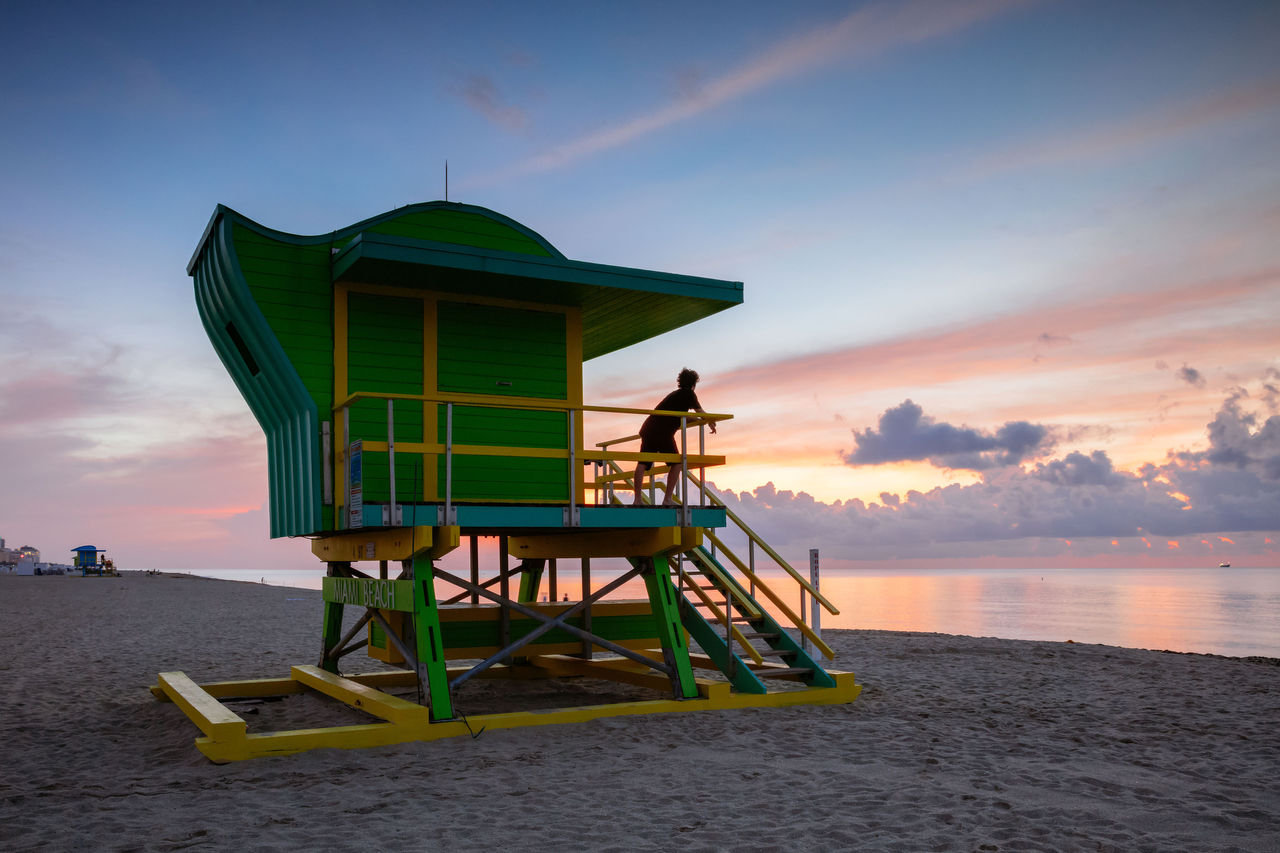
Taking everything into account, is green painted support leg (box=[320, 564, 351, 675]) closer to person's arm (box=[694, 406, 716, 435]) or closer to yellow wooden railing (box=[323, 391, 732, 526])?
yellow wooden railing (box=[323, 391, 732, 526])

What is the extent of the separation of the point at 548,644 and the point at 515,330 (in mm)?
4512

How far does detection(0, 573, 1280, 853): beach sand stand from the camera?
6.12 m

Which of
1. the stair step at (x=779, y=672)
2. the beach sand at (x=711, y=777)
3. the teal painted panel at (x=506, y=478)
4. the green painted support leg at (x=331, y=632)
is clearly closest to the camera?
the beach sand at (x=711, y=777)

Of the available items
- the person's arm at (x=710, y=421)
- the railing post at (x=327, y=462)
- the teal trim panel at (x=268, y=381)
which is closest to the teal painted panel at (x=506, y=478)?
the railing post at (x=327, y=462)

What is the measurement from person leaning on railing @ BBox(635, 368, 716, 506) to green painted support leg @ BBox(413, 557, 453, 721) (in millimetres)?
2843

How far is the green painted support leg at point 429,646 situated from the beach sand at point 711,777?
1.47ft

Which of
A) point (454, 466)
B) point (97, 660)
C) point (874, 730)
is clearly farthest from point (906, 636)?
point (97, 660)

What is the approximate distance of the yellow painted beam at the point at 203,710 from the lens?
8250 millimetres

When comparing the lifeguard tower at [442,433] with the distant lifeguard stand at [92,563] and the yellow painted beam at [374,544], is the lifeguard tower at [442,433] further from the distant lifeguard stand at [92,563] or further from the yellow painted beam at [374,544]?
the distant lifeguard stand at [92,563]

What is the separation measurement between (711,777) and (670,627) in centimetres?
318

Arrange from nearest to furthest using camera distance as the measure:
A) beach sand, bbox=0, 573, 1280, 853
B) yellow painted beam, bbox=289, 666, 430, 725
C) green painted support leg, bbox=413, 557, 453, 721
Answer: beach sand, bbox=0, 573, 1280, 853
yellow painted beam, bbox=289, 666, 430, 725
green painted support leg, bbox=413, 557, 453, 721

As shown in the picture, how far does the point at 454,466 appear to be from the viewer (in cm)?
1085

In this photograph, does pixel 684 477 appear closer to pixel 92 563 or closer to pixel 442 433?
pixel 442 433

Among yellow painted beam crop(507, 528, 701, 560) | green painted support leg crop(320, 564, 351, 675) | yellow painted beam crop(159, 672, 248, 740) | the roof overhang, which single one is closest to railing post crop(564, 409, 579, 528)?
yellow painted beam crop(507, 528, 701, 560)
